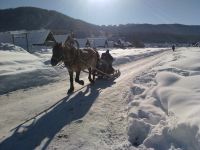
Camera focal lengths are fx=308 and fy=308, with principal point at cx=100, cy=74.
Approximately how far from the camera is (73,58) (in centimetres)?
1205

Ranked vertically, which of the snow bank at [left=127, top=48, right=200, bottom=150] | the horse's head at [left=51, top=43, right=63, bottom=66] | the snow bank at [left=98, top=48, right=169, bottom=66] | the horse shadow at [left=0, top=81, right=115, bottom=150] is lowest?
the snow bank at [left=98, top=48, right=169, bottom=66]

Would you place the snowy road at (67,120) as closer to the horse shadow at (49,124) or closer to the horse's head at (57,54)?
the horse shadow at (49,124)

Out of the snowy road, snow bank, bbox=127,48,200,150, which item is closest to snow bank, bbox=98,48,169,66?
the snowy road

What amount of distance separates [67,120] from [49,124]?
483 mm

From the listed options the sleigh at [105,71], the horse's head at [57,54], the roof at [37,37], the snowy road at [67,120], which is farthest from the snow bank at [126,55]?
the snowy road at [67,120]

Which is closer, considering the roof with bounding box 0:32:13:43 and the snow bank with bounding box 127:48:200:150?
the snow bank with bounding box 127:48:200:150

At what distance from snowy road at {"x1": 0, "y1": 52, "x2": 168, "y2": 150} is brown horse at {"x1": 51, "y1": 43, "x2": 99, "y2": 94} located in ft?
3.28

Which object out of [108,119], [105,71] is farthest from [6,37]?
[108,119]

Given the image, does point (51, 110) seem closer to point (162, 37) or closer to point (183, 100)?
point (183, 100)

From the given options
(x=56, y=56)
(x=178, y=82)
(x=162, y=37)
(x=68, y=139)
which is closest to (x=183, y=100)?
(x=178, y=82)

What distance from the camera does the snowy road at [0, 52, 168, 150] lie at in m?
6.44

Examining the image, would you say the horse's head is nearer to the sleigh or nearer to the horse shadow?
the horse shadow

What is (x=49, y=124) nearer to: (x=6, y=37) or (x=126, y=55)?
(x=126, y=55)

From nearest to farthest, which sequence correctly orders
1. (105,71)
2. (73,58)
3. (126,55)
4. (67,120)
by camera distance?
(67,120), (73,58), (105,71), (126,55)
